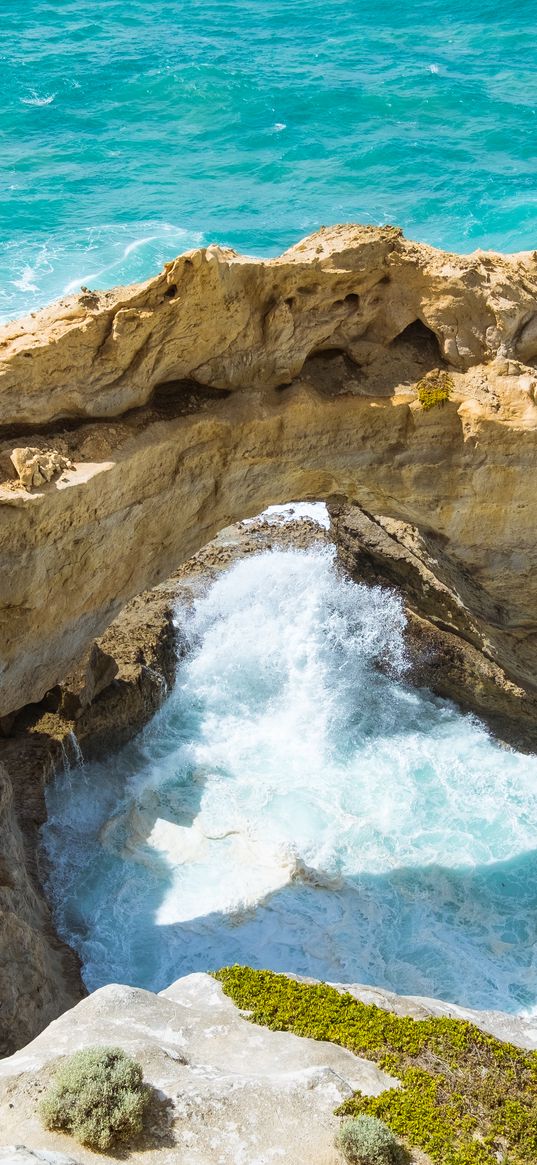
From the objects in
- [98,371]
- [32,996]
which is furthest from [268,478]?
[32,996]

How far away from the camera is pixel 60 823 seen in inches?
755

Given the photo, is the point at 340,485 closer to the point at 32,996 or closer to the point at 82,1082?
the point at 32,996

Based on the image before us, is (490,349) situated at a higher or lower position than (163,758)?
higher

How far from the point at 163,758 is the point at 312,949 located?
498 cm

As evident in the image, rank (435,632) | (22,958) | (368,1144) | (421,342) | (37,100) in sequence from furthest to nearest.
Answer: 1. (37,100)
2. (435,632)
3. (421,342)
4. (22,958)
5. (368,1144)

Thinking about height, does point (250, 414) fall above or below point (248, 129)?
below

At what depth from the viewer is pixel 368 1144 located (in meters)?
9.40

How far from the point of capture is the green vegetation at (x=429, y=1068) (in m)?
10.1

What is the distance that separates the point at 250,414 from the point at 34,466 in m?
3.54

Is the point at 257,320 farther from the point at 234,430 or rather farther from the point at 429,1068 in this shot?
the point at 429,1068

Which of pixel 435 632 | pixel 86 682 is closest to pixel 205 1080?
pixel 86 682

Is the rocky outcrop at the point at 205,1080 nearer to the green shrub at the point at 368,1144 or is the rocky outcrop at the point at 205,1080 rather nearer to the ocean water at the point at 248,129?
the green shrub at the point at 368,1144

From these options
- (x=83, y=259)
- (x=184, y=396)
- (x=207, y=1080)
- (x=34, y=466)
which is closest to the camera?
(x=207, y=1080)

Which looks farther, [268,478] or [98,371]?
[268,478]
